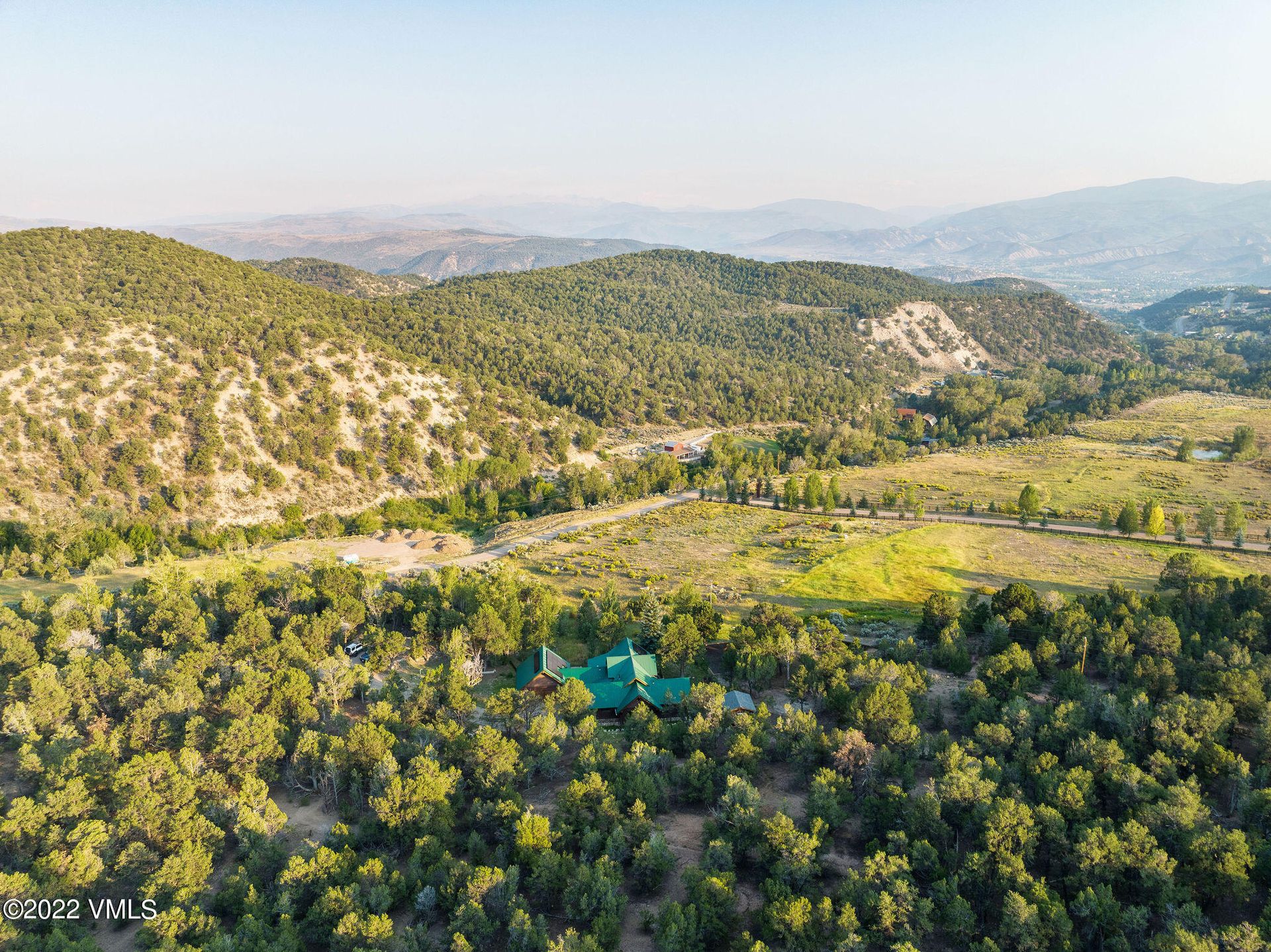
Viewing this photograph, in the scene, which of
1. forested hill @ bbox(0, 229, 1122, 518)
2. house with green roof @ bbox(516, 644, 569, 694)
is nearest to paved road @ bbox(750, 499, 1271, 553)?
forested hill @ bbox(0, 229, 1122, 518)

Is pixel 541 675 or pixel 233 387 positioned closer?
pixel 541 675

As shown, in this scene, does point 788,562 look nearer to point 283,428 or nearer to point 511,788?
point 511,788

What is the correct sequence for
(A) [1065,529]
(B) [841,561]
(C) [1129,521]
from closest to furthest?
(B) [841,561], (C) [1129,521], (A) [1065,529]

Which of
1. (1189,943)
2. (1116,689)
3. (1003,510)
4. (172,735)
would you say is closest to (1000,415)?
(1003,510)

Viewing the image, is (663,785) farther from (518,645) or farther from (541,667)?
(518,645)

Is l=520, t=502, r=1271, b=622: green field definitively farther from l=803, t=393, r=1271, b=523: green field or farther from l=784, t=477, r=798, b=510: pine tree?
l=803, t=393, r=1271, b=523: green field

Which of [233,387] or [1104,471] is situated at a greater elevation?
[233,387]

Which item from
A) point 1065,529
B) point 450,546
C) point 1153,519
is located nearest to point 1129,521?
point 1153,519

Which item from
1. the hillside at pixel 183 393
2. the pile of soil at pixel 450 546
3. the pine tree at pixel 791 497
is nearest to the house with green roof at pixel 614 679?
the pile of soil at pixel 450 546
